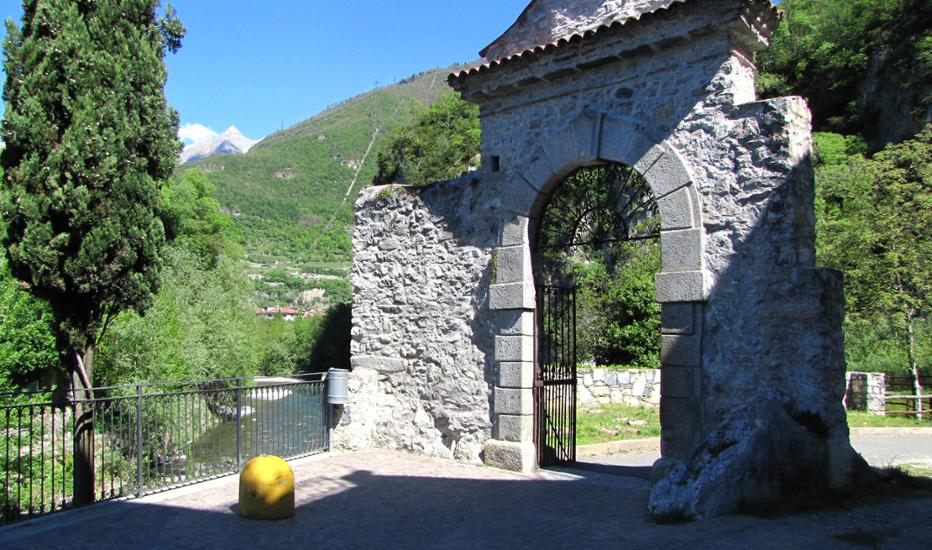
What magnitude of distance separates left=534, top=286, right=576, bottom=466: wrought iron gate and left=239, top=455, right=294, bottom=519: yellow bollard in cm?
314

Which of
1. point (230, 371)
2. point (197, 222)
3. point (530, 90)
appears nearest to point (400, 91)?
point (197, 222)

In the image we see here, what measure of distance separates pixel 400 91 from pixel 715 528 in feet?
327

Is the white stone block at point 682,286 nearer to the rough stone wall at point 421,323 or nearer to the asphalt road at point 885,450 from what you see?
the rough stone wall at point 421,323

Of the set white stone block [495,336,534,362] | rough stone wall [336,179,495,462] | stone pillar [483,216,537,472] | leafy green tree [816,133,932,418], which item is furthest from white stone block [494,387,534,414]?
leafy green tree [816,133,932,418]

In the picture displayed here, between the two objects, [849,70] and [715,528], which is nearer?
[715,528]

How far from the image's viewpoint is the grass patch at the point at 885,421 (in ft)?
47.4

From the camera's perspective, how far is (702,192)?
6.76 metres

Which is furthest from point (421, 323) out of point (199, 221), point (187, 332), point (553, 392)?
point (199, 221)

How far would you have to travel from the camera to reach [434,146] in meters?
38.1

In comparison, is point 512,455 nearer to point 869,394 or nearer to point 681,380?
point 681,380

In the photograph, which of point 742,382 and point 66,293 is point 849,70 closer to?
point 742,382

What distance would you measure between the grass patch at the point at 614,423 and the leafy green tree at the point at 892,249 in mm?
6932

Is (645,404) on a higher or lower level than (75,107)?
lower

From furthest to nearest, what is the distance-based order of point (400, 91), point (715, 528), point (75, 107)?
1. point (400, 91)
2. point (75, 107)
3. point (715, 528)
